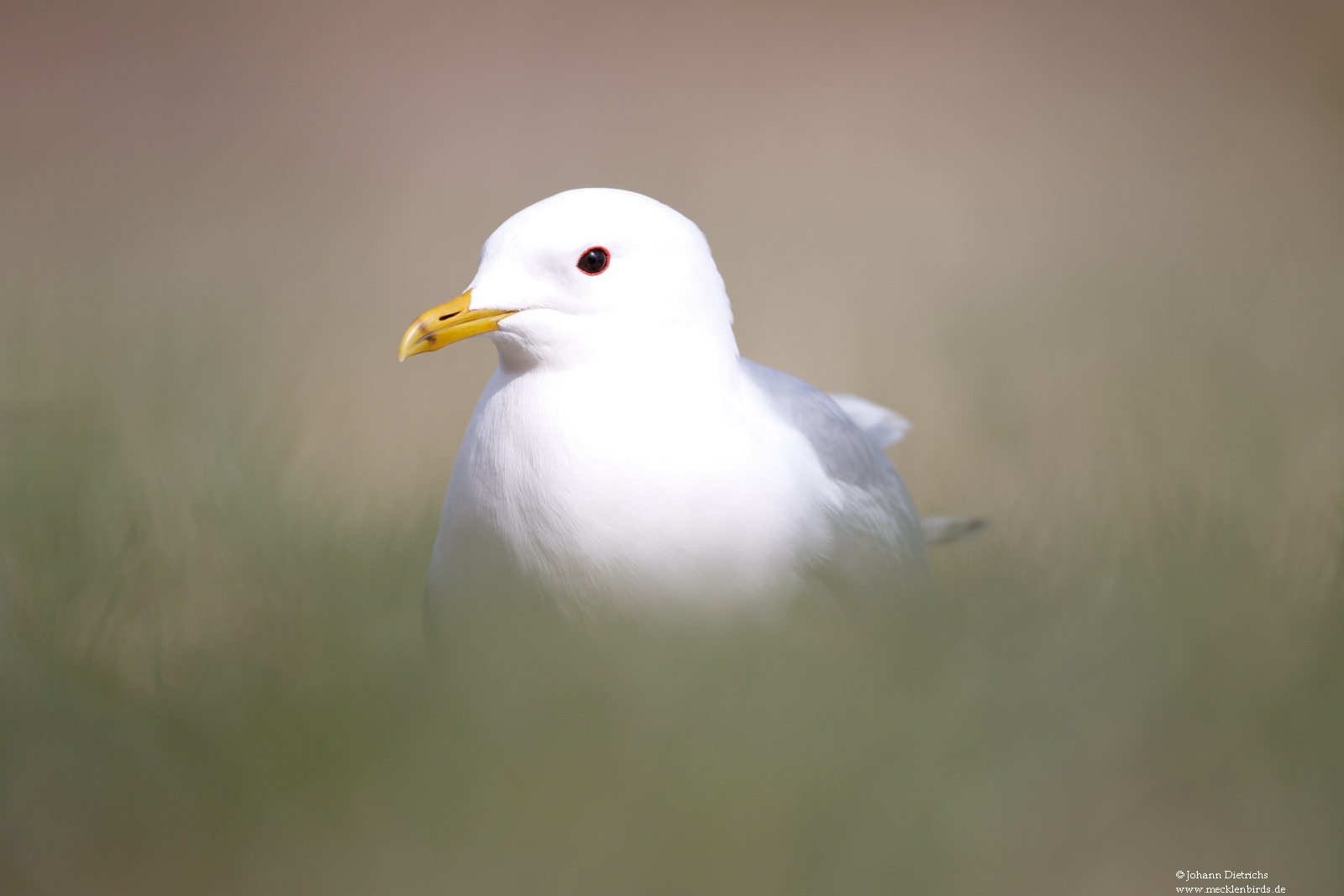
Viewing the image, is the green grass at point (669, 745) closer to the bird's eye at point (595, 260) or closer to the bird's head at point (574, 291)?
the bird's head at point (574, 291)

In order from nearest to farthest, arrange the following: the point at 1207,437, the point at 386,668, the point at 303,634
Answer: the point at 386,668 → the point at 303,634 → the point at 1207,437

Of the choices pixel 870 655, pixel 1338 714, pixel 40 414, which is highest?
pixel 40 414

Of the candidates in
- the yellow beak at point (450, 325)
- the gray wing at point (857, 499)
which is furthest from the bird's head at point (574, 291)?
the gray wing at point (857, 499)

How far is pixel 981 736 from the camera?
145 cm

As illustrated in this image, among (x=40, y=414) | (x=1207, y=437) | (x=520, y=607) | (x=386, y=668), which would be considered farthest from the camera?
(x=1207, y=437)

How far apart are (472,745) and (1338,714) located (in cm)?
124

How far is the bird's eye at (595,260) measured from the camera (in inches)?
75.7

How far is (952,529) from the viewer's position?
2660 mm

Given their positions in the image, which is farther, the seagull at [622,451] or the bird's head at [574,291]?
the bird's head at [574,291]

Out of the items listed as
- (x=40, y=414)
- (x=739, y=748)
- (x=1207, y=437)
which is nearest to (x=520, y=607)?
(x=739, y=748)

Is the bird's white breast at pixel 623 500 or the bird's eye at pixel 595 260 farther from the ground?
the bird's eye at pixel 595 260

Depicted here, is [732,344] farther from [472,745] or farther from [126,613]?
[126,613]

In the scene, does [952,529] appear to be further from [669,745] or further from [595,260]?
[669,745]

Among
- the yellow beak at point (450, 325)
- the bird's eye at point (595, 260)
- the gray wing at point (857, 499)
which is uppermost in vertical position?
the bird's eye at point (595, 260)
